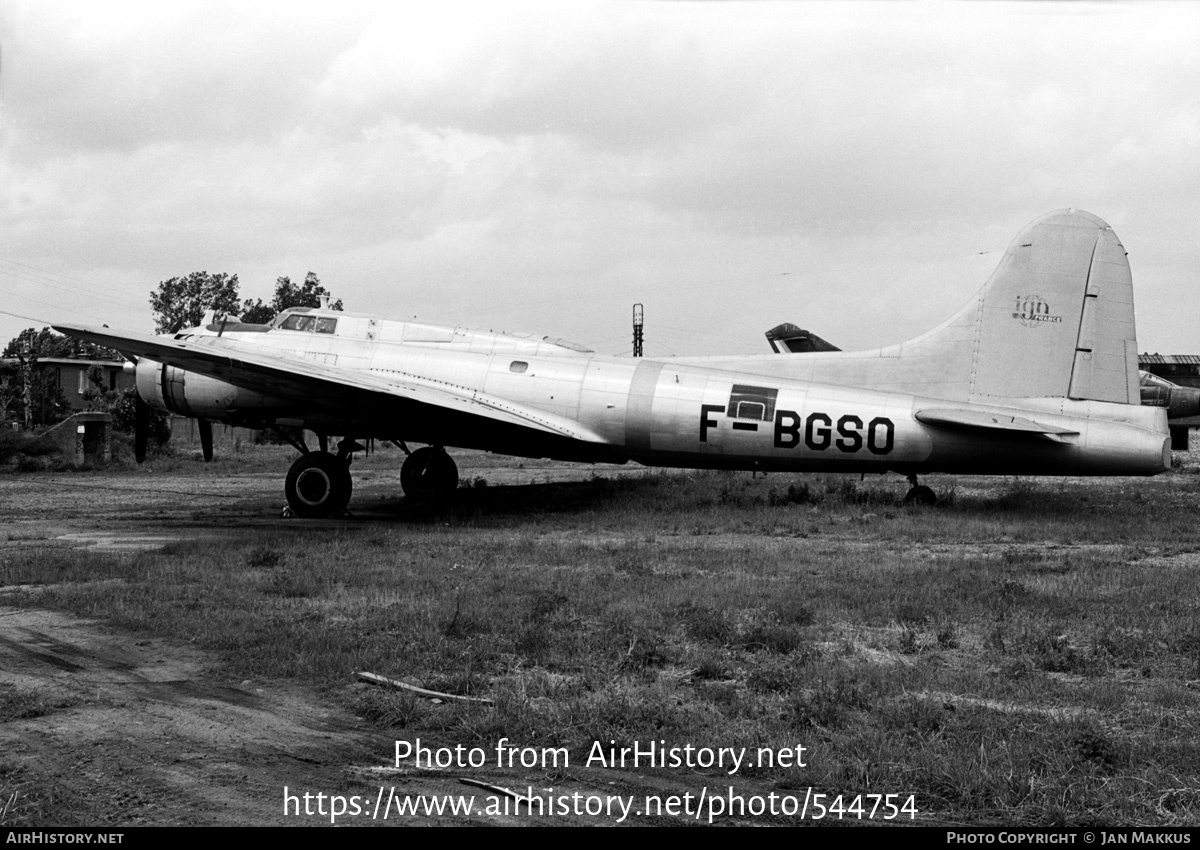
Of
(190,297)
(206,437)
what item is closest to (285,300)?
(190,297)

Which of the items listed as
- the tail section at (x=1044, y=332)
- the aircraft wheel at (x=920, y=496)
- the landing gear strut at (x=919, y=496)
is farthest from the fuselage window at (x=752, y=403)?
the aircraft wheel at (x=920, y=496)

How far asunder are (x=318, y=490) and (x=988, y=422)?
1107 centimetres

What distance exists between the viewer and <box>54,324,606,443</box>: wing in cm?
1581

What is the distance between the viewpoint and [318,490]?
17.3 m

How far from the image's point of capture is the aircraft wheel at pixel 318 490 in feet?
56.5

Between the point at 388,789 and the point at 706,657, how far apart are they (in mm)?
3073

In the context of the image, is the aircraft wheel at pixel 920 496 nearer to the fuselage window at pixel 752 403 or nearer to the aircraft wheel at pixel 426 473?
the fuselage window at pixel 752 403

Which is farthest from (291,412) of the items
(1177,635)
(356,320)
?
(1177,635)

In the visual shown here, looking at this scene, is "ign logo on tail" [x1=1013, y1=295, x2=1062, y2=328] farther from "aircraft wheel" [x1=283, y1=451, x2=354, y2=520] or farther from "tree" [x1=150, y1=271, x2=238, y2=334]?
"tree" [x1=150, y1=271, x2=238, y2=334]

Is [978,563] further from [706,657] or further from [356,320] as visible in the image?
[356,320]

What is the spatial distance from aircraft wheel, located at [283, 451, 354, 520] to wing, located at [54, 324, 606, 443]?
113cm

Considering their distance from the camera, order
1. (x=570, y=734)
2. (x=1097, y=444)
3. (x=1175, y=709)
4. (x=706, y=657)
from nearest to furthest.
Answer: (x=570, y=734) < (x=1175, y=709) < (x=706, y=657) < (x=1097, y=444)

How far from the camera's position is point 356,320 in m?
19.8

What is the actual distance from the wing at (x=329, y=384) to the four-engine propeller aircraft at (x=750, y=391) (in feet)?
0.17
